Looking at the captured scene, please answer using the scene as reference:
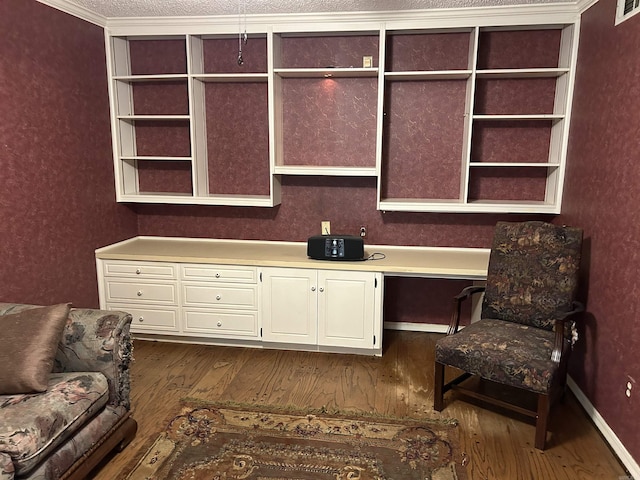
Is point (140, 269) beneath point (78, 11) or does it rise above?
beneath

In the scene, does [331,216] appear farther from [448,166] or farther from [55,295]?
[55,295]

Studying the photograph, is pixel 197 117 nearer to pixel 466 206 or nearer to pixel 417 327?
pixel 466 206

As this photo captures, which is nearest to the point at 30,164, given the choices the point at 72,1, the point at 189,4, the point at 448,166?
the point at 72,1

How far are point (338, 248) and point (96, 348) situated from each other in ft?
5.54

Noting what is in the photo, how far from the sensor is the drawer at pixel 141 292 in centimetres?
347

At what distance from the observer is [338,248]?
3314mm

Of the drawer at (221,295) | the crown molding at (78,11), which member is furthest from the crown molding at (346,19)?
the drawer at (221,295)

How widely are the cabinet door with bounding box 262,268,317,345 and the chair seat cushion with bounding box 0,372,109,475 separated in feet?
4.43

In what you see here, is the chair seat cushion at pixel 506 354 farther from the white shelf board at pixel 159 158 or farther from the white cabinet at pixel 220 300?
the white shelf board at pixel 159 158

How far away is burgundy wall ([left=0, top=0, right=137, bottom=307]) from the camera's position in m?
2.71

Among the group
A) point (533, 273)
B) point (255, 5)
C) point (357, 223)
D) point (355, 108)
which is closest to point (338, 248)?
point (357, 223)

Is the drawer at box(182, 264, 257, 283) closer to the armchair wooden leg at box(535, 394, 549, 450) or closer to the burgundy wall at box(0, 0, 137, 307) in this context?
the burgundy wall at box(0, 0, 137, 307)

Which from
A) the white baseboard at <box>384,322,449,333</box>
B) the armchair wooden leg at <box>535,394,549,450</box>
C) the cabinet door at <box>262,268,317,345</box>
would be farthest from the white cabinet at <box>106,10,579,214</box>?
the armchair wooden leg at <box>535,394,549,450</box>

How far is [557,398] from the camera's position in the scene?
8.40 feet
